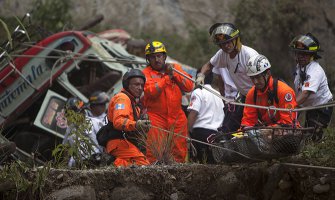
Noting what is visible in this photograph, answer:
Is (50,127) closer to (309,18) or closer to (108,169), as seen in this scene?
(108,169)

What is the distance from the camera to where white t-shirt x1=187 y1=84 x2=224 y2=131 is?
11039 mm

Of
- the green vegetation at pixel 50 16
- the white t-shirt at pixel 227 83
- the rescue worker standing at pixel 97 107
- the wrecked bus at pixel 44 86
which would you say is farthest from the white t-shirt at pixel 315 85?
the green vegetation at pixel 50 16

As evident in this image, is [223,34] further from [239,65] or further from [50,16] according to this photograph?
[50,16]

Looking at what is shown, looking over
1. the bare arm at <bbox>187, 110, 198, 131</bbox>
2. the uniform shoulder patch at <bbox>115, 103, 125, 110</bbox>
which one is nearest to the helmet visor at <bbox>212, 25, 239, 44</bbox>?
the uniform shoulder patch at <bbox>115, 103, 125, 110</bbox>

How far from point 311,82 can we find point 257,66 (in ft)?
3.56

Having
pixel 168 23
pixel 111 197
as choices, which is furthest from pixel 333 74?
pixel 168 23

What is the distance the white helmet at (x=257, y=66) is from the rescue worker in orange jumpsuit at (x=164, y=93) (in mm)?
1282

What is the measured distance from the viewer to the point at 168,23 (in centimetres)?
2772

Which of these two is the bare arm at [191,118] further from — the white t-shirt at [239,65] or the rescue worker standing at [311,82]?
the rescue worker standing at [311,82]

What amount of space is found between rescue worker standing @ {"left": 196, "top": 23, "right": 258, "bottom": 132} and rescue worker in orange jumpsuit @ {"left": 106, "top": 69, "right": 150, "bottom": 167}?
714mm

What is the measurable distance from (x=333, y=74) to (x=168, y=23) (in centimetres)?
1514

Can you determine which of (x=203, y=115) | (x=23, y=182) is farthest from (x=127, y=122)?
(x=203, y=115)

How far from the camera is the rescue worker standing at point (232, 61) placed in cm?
988

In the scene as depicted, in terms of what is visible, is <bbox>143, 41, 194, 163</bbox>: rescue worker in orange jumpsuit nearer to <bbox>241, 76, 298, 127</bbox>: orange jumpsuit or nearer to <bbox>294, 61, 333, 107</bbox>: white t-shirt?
<bbox>241, 76, 298, 127</bbox>: orange jumpsuit
